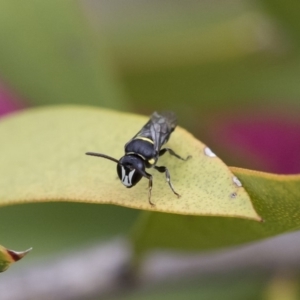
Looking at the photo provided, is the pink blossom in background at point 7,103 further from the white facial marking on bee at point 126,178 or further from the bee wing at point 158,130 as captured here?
the white facial marking on bee at point 126,178

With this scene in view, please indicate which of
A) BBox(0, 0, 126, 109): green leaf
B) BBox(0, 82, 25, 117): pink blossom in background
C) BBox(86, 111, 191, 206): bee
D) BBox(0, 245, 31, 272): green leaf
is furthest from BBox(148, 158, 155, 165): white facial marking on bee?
BBox(0, 82, 25, 117): pink blossom in background

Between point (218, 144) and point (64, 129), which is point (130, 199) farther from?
point (218, 144)

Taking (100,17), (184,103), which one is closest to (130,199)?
(184,103)

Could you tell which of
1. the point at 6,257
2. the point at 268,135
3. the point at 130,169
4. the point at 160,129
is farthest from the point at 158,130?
the point at 268,135

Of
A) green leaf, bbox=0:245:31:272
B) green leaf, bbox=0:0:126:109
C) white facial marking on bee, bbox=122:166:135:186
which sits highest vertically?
green leaf, bbox=0:0:126:109

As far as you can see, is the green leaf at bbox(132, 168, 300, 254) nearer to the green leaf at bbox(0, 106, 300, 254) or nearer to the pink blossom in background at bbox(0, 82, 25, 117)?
the green leaf at bbox(0, 106, 300, 254)

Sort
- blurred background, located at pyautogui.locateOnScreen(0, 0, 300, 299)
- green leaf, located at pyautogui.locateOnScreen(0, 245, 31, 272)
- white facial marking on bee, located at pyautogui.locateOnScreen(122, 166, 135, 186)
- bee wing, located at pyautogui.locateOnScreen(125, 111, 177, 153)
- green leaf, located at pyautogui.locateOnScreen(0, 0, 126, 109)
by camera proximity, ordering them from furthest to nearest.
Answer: green leaf, located at pyautogui.locateOnScreen(0, 0, 126, 109), blurred background, located at pyautogui.locateOnScreen(0, 0, 300, 299), bee wing, located at pyautogui.locateOnScreen(125, 111, 177, 153), white facial marking on bee, located at pyautogui.locateOnScreen(122, 166, 135, 186), green leaf, located at pyautogui.locateOnScreen(0, 245, 31, 272)
